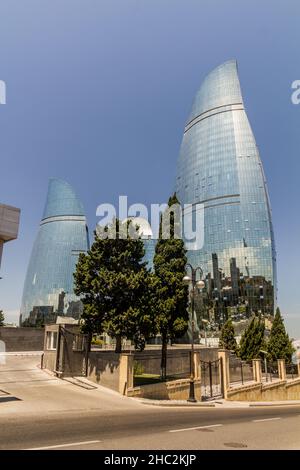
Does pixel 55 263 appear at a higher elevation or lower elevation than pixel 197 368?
→ higher

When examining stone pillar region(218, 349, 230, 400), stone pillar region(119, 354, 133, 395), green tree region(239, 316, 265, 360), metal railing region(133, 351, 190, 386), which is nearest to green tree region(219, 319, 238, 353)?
green tree region(239, 316, 265, 360)

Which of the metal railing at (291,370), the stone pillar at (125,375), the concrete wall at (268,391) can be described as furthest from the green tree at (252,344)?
the stone pillar at (125,375)

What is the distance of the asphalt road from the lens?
27.5 ft

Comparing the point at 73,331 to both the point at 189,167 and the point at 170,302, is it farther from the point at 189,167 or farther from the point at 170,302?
the point at 189,167

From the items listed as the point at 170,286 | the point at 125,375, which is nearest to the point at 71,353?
the point at 125,375

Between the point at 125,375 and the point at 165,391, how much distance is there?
11.8 ft

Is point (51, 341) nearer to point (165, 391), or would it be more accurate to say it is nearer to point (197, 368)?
point (165, 391)

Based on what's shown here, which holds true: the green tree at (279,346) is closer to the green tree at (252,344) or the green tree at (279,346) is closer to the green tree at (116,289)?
the green tree at (252,344)

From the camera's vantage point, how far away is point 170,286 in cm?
2766

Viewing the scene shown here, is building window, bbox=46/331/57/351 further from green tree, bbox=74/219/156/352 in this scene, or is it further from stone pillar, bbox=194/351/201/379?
stone pillar, bbox=194/351/201/379

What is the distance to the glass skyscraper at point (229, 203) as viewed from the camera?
337 feet

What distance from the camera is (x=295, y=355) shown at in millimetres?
60000

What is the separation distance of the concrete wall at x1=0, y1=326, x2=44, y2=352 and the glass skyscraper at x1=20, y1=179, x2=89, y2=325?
97555 mm
